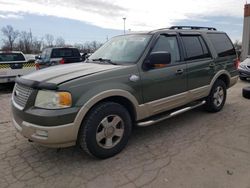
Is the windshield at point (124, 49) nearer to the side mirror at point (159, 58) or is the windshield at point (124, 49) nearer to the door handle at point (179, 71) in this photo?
the side mirror at point (159, 58)

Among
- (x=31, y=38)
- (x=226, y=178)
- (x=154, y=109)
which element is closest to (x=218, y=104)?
(x=154, y=109)

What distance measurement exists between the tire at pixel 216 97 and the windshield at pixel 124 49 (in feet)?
7.30

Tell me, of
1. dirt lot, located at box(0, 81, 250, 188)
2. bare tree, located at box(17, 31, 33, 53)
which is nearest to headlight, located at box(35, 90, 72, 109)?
dirt lot, located at box(0, 81, 250, 188)

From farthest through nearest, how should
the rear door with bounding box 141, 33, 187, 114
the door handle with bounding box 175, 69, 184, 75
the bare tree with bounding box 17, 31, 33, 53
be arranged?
the bare tree with bounding box 17, 31, 33, 53 → the door handle with bounding box 175, 69, 184, 75 → the rear door with bounding box 141, 33, 187, 114

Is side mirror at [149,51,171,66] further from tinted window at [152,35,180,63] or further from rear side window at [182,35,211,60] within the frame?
rear side window at [182,35,211,60]

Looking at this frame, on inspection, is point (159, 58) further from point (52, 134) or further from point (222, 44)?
point (222, 44)

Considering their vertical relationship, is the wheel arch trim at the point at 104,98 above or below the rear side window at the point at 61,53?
below

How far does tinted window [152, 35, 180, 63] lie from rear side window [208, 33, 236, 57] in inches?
52.8

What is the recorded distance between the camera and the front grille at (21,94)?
3.40m

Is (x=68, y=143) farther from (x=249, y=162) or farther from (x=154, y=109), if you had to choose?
(x=249, y=162)

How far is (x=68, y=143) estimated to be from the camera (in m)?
3.30

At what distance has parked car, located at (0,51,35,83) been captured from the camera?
923 cm

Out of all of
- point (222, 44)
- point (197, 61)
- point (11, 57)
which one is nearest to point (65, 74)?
point (197, 61)

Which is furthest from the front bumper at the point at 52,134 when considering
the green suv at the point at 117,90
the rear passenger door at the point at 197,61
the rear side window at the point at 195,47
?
the rear side window at the point at 195,47
